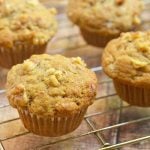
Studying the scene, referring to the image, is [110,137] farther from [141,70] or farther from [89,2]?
[89,2]

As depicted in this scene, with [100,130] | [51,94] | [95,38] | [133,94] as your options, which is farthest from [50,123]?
[95,38]

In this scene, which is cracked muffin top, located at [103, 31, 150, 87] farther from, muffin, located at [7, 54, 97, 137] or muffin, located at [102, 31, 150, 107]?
muffin, located at [7, 54, 97, 137]

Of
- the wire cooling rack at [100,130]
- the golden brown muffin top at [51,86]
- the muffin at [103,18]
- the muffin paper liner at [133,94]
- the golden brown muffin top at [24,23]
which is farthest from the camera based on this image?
the muffin at [103,18]

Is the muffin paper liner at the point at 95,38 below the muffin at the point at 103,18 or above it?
below

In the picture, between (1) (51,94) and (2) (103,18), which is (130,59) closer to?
(1) (51,94)

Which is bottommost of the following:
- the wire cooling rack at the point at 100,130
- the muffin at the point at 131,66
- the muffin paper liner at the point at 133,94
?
the wire cooling rack at the point at 100,130

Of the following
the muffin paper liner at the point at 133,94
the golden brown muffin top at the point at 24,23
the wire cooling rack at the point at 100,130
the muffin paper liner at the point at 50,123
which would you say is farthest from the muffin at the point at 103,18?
the muffin paper liner at the point at 50,123

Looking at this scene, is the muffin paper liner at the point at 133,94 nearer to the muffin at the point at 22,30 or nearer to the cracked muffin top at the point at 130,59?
the cracked muffin top at the point at 130,59
